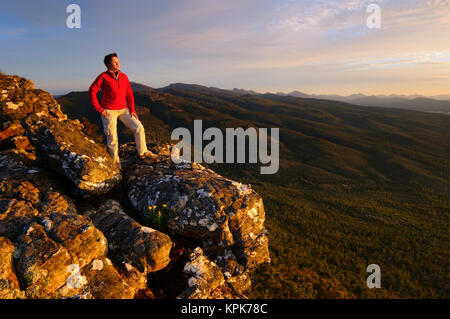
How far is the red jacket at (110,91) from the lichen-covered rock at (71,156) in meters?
1.57

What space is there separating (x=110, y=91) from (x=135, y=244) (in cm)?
574

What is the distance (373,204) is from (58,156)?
36.2 meters

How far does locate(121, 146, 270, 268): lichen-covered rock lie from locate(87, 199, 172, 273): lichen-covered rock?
1124 mm

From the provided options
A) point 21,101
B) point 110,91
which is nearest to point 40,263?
point 110,91

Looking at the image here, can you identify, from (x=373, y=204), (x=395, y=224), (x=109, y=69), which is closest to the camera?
(x=109, y=69)

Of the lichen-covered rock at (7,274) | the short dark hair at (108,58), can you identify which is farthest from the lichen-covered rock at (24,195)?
the short dark hair at (108,58)

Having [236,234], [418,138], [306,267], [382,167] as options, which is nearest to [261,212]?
[236,234]

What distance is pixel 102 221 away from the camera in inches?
278

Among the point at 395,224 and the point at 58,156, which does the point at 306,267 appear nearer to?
the point at 58,156

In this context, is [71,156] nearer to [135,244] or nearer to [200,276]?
[135,244]

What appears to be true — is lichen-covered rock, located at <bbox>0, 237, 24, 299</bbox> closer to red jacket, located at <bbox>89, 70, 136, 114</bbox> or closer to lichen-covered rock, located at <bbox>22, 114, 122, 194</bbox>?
lichen-covered rock, located at <bbox>22, 114, 122, 194</bbox>

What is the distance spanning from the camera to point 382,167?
172 feet

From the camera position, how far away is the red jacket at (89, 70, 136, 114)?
8156 mm

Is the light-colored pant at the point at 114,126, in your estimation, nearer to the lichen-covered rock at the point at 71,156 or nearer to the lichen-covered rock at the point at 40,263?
the lichen-covered rock at the point at 71,156
